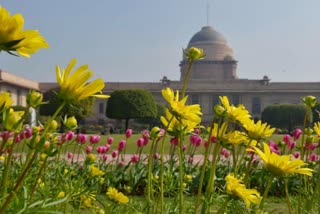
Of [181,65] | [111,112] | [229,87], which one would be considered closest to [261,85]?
[229,87]

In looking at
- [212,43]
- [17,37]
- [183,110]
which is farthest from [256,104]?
[17,37]

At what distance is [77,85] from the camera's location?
0.75 m

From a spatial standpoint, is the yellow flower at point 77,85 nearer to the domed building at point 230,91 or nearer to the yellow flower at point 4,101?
the yellow flower at point 4,101

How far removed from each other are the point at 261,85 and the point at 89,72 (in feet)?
158

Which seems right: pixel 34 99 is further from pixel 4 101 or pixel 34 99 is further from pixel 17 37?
pixel 17 37

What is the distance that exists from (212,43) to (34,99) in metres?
61.8

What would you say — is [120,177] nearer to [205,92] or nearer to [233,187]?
[233,187]

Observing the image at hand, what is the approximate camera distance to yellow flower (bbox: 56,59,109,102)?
74 centimetres

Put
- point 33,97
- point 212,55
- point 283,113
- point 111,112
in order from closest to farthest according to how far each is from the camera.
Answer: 1. point 33,97
2. point 111,112
3. point 283,113
4. point 212,55

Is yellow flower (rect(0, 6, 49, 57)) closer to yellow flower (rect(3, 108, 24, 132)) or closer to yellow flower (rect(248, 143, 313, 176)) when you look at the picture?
yellow flower (rect(3, 108, 24, 132))

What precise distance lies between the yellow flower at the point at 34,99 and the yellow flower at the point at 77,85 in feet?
0.46

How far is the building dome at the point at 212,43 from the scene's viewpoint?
60.8 meters

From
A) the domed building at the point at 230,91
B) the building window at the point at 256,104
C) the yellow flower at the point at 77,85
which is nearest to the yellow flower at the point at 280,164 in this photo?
the yellow flower at the point at 77,85

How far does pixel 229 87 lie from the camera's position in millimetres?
47031
